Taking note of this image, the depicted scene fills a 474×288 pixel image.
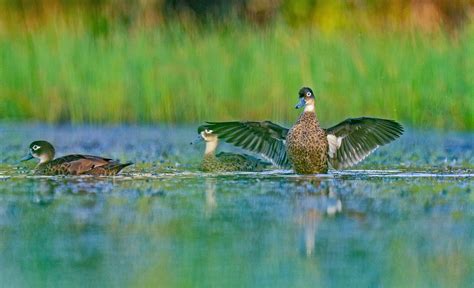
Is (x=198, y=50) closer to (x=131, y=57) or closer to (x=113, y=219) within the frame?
(x=131, y=57)

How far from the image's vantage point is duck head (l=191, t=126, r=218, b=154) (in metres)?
9.60

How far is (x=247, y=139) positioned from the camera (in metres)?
9.13

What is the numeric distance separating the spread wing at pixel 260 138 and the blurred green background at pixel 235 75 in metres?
2.64

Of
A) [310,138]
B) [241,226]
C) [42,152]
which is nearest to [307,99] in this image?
[310,138]

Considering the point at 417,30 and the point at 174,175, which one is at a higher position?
the point at 417,30

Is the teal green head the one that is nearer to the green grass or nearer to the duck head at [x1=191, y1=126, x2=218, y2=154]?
the duck head at [x1=191, y1=126, x2=218, y2=154]

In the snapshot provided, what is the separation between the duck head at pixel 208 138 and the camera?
960cm

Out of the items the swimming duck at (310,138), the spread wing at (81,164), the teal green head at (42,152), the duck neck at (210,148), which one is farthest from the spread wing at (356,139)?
the teal green head at (42,152)

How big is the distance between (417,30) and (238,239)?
6834mm

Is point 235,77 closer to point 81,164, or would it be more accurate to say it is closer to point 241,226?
point 81,164

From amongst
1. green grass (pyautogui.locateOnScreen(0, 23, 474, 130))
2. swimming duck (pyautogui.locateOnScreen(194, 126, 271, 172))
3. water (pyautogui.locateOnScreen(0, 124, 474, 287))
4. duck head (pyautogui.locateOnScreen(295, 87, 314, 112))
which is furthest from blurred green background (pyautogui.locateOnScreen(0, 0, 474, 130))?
duck head (pyautogui.locateOnScreen(295, 87, 314, 112))

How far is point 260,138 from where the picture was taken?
9148mm

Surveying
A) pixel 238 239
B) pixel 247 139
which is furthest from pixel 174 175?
pixel 238 239

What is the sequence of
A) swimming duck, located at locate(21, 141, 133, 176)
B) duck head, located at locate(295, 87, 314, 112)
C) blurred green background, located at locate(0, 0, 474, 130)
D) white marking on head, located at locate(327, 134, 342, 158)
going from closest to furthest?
swimming duck, located at locate(21, 141, 133, 176) → duck head, located at locate(295, 87, 314, 112) → white marking on head, located at locate(327, 134, 342, 158) → blurred green background, located at locate(0, 0, 474, 130)
